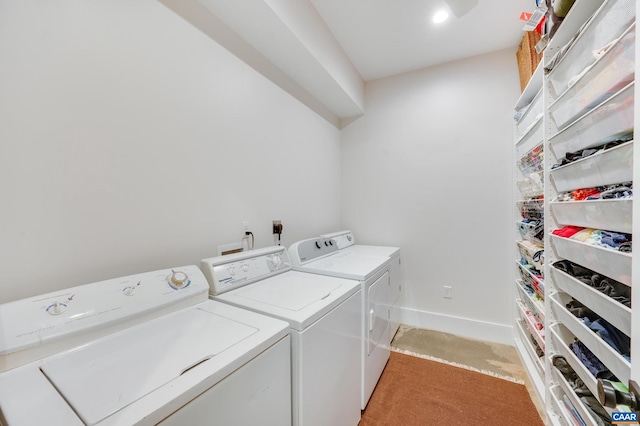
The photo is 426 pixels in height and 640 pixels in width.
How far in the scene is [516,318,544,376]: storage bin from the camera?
1592 millimetres

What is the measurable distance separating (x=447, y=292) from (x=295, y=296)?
6.37ft

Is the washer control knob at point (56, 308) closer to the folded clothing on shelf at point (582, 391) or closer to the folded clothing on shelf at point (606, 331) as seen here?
the folded clothing on shelf at point (606, 331)

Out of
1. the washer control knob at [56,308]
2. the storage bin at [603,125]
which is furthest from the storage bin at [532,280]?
the washer control knob at [56,308]

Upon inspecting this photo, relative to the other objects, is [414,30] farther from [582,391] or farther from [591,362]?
[582,391]

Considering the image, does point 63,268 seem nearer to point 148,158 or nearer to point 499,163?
point 148,158

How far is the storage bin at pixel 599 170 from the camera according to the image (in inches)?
30.3

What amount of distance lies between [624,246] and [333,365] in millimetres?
1156

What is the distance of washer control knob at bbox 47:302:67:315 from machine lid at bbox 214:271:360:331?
53 cm

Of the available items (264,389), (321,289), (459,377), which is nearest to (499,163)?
(459,377)

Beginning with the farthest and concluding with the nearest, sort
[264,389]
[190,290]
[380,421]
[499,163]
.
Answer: [499,163] → [380,421] → [190,290] → [264,389]

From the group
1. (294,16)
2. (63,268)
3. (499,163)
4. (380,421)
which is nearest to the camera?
(63,268)

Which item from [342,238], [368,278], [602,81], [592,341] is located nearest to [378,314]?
[368,278]

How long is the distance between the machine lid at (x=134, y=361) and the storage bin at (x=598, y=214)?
1276 millimetres

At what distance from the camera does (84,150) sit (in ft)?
3.14
